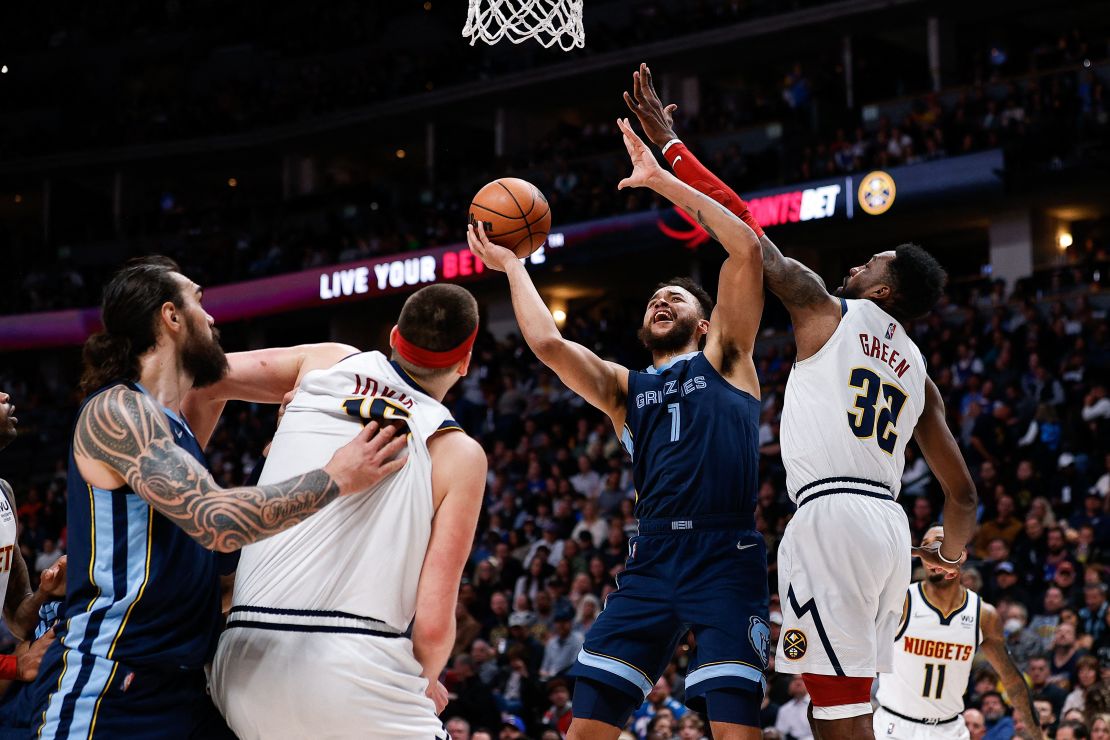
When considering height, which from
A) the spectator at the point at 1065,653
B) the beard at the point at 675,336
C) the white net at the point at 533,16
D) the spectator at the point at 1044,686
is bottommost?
the spectator at the point at 1044,686

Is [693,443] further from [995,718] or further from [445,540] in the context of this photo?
[995,718]

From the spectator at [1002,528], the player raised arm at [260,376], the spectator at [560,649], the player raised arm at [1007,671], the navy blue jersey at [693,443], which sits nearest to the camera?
the player raised arm at [260,376]

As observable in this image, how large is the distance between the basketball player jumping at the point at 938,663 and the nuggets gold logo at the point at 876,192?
1301cm

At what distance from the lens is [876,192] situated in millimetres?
19938

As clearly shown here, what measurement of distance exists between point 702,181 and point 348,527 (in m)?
2.73

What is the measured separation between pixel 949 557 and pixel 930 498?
27.5 feet

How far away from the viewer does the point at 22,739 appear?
147 inches

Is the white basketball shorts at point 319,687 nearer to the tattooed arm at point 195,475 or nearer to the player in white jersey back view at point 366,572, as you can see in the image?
the player in white jersey back view at point 366,572

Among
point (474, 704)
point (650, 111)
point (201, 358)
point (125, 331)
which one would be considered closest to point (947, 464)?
point (650, 111)

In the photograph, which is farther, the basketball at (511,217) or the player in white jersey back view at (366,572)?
the basketball at (511,217)

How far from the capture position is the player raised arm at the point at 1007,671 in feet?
23.0

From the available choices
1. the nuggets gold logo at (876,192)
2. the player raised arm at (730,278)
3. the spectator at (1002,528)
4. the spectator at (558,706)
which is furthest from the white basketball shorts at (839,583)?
the nuggets gold logo at (876,192)

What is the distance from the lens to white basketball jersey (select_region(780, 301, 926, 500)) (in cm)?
498

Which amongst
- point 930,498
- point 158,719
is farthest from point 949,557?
point 930,498
